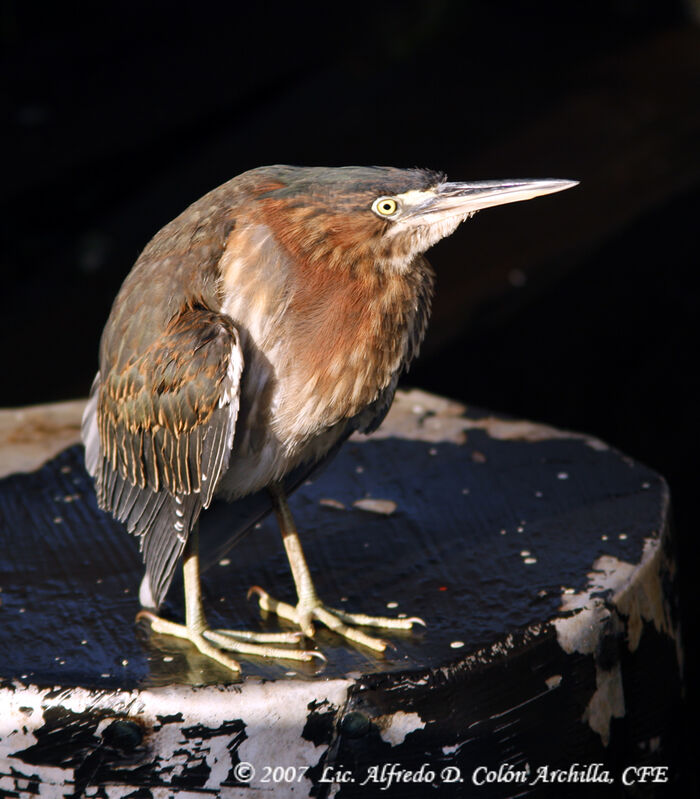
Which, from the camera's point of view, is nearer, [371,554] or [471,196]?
[471,196]

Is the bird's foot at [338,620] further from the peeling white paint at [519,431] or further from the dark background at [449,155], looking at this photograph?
the dark background at [449,155]

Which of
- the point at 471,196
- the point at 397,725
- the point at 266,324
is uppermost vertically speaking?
the point at 471,196

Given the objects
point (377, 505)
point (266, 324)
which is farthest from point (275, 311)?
point (377, 505)

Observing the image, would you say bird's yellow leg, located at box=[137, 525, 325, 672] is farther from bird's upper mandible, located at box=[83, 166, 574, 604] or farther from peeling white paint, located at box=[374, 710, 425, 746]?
peeling white paint, located at box=[374, 710, 425, 746]

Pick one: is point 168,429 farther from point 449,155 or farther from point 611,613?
point 449,155

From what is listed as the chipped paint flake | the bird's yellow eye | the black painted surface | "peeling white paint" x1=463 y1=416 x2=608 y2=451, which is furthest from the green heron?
"peeling white paint" x1=463 y1=416 x2=608 y2=451

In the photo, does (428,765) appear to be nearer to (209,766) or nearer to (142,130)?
(209,766)

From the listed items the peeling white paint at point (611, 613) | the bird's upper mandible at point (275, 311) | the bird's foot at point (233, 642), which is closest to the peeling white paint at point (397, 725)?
the bird's foot at point (233, 642)
